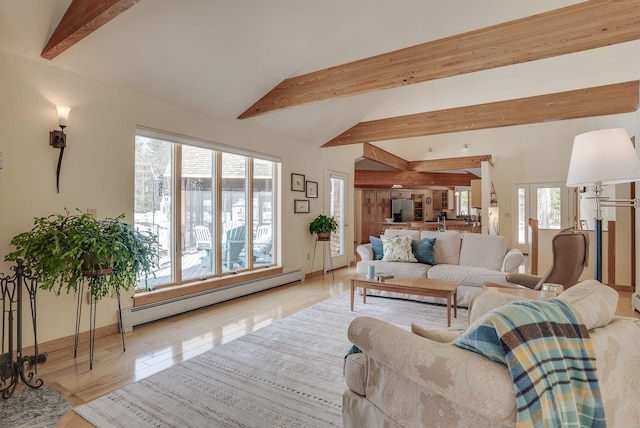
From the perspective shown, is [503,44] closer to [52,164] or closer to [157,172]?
[157,172]

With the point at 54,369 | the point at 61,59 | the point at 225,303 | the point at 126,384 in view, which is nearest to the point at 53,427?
the point at 126,384

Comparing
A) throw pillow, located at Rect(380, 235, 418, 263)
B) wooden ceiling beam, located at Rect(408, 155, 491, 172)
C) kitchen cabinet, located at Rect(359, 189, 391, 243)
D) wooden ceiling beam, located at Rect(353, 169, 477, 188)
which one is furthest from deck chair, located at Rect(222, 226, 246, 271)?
kitchen cabinet, located at Rect(359, 189, 391, 243)

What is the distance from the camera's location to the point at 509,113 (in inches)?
191

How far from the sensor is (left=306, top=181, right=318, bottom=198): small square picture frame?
606 cm

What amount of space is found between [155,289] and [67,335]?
91cm

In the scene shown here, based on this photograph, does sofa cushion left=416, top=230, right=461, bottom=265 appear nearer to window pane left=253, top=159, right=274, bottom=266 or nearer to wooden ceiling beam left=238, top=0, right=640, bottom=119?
wooden ceiling beam left=238, top=0, right=640, bottom=119

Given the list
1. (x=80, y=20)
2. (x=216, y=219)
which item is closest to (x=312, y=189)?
(x=216, y=219)

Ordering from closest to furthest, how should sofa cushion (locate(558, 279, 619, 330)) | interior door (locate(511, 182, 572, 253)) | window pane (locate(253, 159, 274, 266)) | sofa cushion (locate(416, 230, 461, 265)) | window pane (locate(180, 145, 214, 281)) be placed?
1. sofa cushion (locate(558, 279, 619, 330))
2. window pane (locate(180, 145, 214, 281))
3. sofa cushion (locate(416, 230, 461, 265))
4. window pane (locate(253, 159, 274, 266))
5. interior door (locate(511, 182, 572, 253))

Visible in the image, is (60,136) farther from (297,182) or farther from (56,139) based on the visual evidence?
(297,182)

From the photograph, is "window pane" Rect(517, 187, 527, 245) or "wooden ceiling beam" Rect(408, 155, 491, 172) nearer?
"window pane" Rect(517, 187, 527, 245)

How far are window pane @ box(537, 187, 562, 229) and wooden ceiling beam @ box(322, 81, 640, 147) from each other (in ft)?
15.4

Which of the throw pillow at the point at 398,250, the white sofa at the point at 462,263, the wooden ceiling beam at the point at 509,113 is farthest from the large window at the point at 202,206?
the wooden ceiling beam at the point at 509,113

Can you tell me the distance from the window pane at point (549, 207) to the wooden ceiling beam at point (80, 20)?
9.52 meters

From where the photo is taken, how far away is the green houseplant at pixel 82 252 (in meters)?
2.33
